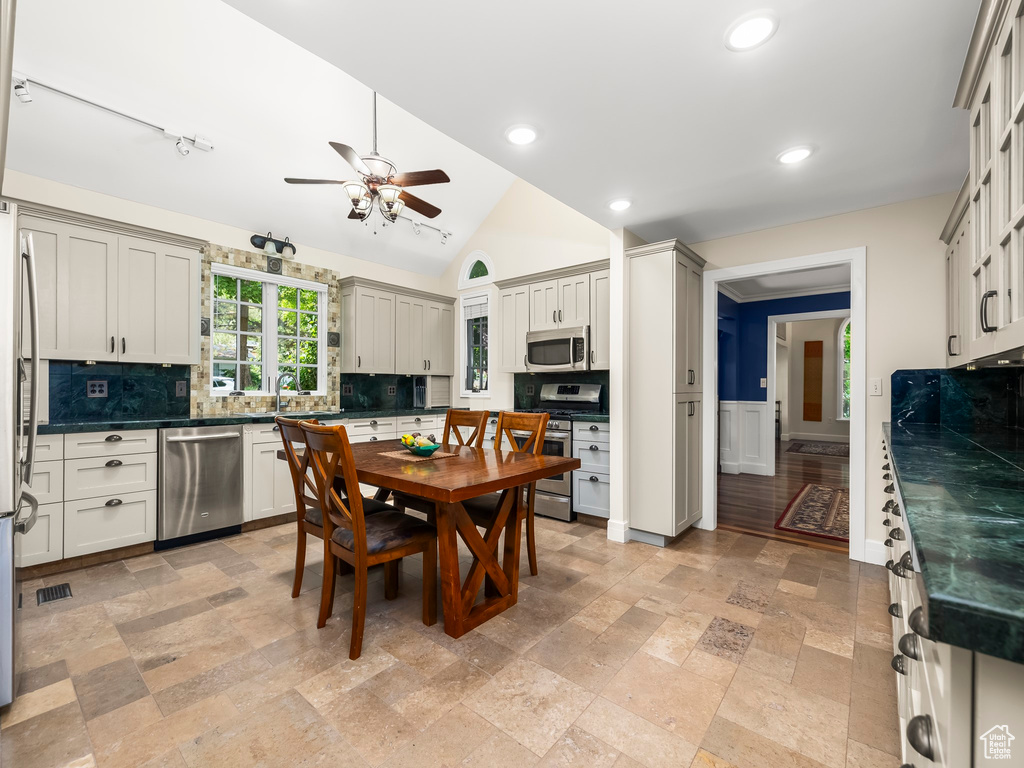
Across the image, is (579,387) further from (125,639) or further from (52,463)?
(52,463)

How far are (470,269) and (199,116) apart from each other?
2995mm

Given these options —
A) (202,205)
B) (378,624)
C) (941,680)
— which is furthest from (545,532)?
(202,205)

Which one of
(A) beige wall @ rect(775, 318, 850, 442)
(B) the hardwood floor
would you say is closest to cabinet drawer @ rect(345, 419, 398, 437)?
(B) the hardwood floor

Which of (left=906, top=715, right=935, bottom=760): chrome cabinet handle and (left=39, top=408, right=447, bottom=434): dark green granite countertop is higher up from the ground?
(left=39, top=408, right=447, bottom=434): dark green granite countertop

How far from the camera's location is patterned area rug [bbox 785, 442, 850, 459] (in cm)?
795

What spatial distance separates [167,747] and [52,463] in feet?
7.47

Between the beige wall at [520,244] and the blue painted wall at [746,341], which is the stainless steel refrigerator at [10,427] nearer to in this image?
the beige wall at [520,244]

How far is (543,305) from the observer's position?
456cm

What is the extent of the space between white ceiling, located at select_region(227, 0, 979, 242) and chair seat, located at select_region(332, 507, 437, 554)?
1965mm

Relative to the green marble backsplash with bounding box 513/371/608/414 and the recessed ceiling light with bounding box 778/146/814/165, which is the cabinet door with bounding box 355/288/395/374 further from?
the recessed ceiling light with bounding box 778/146/814/165

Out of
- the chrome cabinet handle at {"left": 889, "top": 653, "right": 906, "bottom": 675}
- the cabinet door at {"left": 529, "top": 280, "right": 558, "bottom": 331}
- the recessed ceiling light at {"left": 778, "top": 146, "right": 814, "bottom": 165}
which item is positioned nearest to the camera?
the chrome cabinet handle at {"left": 889, "top": 653, "right": 906, "bottom": 675}

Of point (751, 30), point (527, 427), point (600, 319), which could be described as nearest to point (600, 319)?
point (600, 319)

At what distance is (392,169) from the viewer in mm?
3004

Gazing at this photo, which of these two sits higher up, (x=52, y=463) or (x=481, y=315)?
(x=481, y=315)
